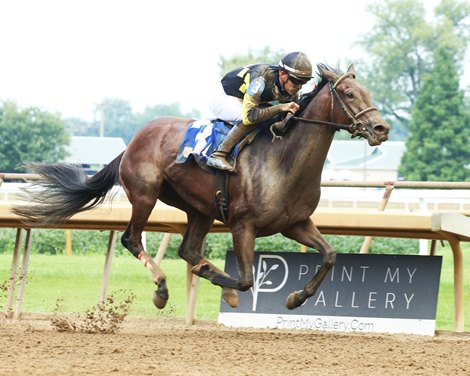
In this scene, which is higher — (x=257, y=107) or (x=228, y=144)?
(x=257, y=107)

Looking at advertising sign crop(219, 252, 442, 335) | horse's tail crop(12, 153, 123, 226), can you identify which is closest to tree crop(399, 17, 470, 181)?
advertising sign crop(219, 252, 442, 335)

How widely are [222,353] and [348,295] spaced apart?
2.33m

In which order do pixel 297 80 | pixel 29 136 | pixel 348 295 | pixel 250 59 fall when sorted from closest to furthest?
pixel 297 80
pixel 348 295
pixel 29 136
pixel 250 59

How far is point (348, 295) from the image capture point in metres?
7.86

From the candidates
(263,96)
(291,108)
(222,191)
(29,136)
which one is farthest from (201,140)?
(29,136)

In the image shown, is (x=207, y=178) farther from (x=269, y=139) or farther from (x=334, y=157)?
(x=334, y=157)

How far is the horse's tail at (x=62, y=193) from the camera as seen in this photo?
763cm

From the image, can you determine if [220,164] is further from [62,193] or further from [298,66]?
[62,193]

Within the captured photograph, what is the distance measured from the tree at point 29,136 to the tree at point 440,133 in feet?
63.0

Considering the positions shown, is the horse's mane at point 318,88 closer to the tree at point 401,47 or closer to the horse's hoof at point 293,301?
the horse's hoof at point 293,301

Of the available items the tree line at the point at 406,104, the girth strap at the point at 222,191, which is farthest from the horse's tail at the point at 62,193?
the tree line at the point at 406,104

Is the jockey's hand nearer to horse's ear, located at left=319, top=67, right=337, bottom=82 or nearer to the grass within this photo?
horse's ear, located at left=319, top=67, right=337, bottom=82

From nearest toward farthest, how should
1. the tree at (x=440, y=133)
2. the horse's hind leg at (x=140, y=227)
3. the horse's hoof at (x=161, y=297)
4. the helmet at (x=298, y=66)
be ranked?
the helmet at (x=298, y=66) → the horse's hoof at (x=161, y=297) → the horse's hind leg at (x=140, y=227) → the tree at (x=440, y=133)

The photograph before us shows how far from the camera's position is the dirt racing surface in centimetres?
506
